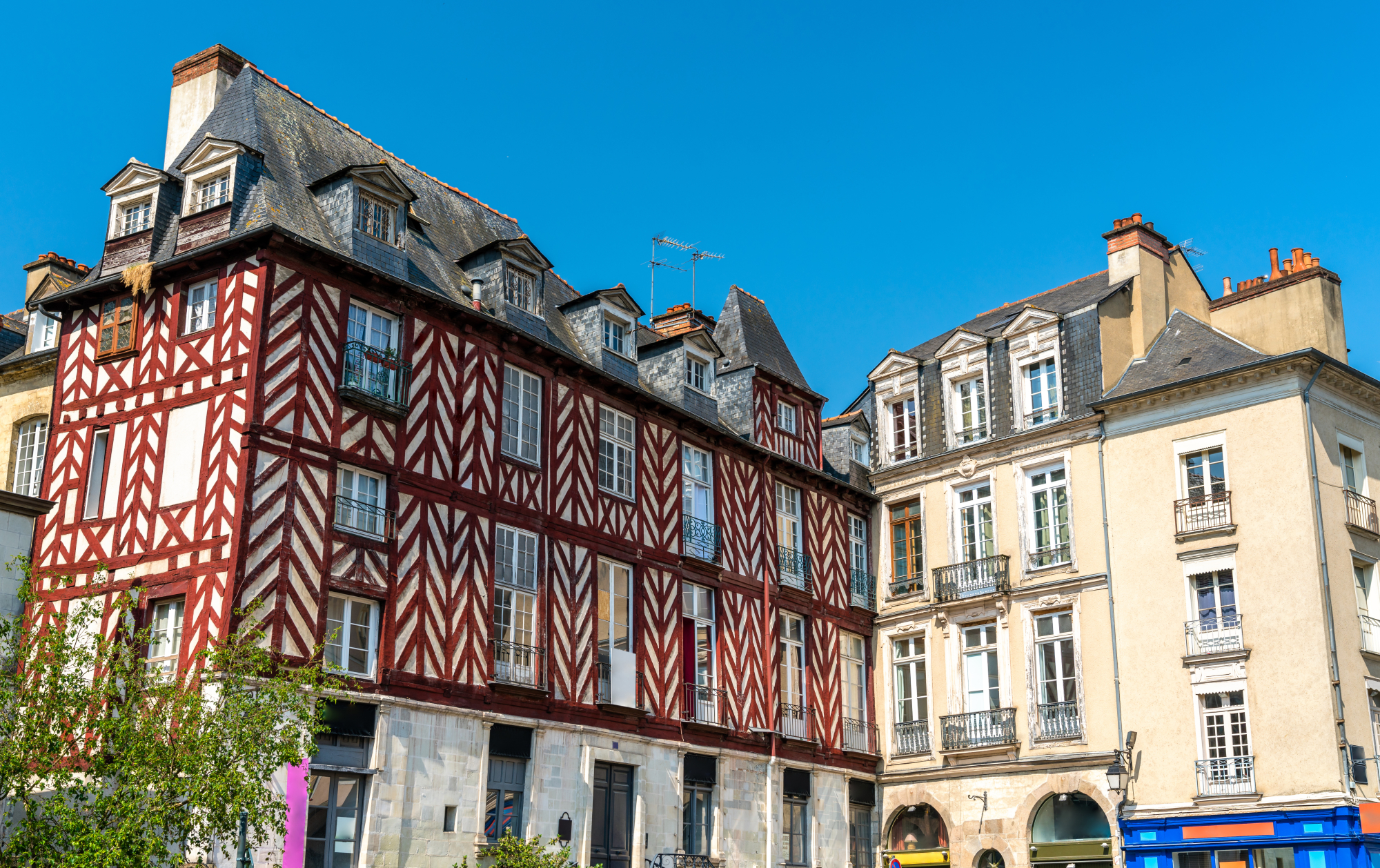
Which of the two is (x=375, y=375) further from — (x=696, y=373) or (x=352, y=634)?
(x=696, y=373)

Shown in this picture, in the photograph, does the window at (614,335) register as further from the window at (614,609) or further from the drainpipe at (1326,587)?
the drainpipe at (1326,587)

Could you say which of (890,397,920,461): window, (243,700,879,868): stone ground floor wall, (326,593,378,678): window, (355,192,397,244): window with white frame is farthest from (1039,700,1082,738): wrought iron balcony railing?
(355,192,397,244): window with white frame

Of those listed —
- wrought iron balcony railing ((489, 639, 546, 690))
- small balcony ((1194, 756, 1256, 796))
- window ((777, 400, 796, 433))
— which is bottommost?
small balcony ((1194, 756, 1256, 796))

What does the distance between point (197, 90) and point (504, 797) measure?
10295mm

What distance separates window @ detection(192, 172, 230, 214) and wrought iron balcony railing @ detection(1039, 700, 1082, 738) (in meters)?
13.8

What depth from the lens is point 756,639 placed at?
21688 millimetres

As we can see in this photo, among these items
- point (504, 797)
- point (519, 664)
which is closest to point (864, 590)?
point (519, 664)

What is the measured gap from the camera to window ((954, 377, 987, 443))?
76.9 ft

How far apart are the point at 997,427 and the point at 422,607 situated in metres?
10.9

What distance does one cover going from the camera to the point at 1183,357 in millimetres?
21641

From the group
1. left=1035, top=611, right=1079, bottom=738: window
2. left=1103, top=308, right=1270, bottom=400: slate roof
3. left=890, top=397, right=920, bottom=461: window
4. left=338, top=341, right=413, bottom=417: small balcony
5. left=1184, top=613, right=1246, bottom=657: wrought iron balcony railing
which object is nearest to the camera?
left=338, top=341, right=413, bottom=417: small balcony

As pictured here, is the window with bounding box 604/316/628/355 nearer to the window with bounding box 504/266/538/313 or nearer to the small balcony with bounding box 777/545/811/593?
the window with bounding box 504/266/538/313

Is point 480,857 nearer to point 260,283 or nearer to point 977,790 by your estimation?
point 260,283

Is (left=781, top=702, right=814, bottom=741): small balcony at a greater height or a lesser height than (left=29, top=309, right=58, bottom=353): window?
lesser
